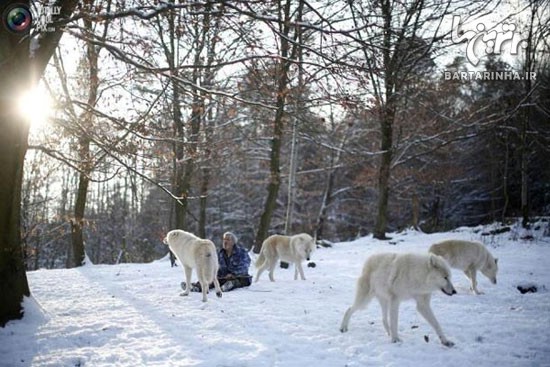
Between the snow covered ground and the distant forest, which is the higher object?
the distant forest

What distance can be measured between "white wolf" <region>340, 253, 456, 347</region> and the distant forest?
2.16 meters

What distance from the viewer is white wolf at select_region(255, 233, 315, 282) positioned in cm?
1005

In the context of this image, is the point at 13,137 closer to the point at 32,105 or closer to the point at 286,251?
the point at 32,105

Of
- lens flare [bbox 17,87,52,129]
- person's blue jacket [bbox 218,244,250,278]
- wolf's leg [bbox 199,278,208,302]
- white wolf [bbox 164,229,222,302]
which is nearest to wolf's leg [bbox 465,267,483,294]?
person's blue jacket [bbox 218,244,250,278]

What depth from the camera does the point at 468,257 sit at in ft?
26.6

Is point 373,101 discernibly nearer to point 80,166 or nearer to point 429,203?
point 80,166

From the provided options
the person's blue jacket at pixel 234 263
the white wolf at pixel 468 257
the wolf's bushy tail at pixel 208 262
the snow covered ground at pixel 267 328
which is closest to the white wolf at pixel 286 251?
the snow covered ground at pixel 267 328

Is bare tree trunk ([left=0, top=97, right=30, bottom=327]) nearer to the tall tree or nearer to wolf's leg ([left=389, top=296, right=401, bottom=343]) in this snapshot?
the tall tree

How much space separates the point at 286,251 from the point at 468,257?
14.2ft

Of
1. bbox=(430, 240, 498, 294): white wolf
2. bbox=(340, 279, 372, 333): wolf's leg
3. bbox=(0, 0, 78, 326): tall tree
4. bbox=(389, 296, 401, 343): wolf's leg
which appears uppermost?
bbox=(0, 0, 78, 326): tall tree

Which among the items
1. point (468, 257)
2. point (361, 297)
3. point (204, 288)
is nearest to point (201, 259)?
point (204, 288)

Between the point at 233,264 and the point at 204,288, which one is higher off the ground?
the point at 233,264

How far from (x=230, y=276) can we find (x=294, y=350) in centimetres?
439

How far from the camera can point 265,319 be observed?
20.1 feet
